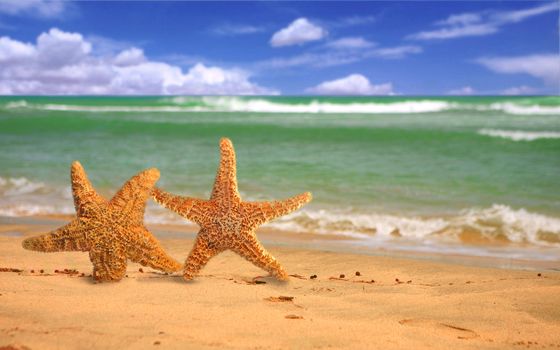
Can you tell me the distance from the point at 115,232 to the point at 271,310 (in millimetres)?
1289

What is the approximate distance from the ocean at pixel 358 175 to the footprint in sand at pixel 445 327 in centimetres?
344

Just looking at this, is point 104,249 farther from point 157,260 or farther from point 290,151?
point 290,151

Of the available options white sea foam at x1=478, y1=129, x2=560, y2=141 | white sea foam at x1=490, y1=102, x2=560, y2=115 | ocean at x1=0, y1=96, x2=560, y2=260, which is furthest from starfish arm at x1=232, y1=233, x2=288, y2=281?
white sea foam at x1=490, y1=102, x2=560, y2=115

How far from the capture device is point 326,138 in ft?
71.7

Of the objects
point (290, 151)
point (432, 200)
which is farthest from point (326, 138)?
point (432, 200)

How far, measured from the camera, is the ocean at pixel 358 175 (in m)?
7.73

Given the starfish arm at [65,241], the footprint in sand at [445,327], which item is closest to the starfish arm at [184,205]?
the starfish arm at [65,241]

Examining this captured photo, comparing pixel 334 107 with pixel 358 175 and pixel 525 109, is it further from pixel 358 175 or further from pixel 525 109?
pixel 358 175

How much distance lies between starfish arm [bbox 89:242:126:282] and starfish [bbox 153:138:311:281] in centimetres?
46

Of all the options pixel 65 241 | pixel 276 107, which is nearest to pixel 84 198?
pixel 65 241

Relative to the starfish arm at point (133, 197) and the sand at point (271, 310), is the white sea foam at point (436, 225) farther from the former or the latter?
the starfish arm at point (133, 197)

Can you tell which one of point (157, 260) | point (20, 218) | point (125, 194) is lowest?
point (20, 218)

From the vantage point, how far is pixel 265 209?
4.02 metres

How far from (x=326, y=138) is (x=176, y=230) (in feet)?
48.3
